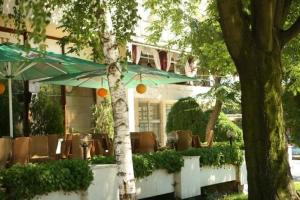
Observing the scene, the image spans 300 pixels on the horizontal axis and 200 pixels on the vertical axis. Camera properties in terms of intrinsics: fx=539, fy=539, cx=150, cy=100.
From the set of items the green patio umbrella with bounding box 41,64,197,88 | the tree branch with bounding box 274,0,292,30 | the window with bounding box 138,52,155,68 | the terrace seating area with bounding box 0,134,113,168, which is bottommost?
the terrace seating area with bounding box 0,134,113,168

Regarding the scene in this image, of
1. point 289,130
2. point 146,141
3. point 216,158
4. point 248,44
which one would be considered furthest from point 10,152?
point 289,130

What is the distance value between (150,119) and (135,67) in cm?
1139

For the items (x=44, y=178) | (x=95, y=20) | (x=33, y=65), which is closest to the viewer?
(x=95, y=20)

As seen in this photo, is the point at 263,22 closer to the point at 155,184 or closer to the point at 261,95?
the point at 261,95

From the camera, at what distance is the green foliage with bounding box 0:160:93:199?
8.52 metres

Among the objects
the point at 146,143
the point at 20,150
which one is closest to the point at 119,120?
the point at 20,150

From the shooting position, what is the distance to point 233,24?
9805 mm

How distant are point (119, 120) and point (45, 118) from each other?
27.6 feet

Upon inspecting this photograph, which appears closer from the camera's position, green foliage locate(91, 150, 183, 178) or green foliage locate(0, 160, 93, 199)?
green foliage locate(0, 160, 93, 199)

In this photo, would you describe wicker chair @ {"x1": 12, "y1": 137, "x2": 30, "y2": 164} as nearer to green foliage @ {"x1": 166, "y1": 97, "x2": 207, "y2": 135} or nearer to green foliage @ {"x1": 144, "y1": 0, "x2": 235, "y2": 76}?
green foliage @ {"x1": 144, "y1": 0, "x2": 235, "y2": 76}

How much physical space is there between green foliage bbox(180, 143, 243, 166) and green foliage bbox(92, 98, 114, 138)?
4.51 meters

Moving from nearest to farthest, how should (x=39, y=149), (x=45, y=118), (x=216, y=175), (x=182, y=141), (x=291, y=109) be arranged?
(x=39, y=149) → (x=182, y=141) → (x=216, y=175) → (x=45, y=118) → (x=291, y=109)

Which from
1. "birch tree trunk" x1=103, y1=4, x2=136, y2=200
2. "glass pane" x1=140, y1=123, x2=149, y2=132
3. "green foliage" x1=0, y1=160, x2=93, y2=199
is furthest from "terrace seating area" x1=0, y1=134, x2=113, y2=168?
"glass pane" x1=140, y1=123, x2=149, y2=132

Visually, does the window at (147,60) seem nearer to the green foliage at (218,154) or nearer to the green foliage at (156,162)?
the green foliage at (218,154)
